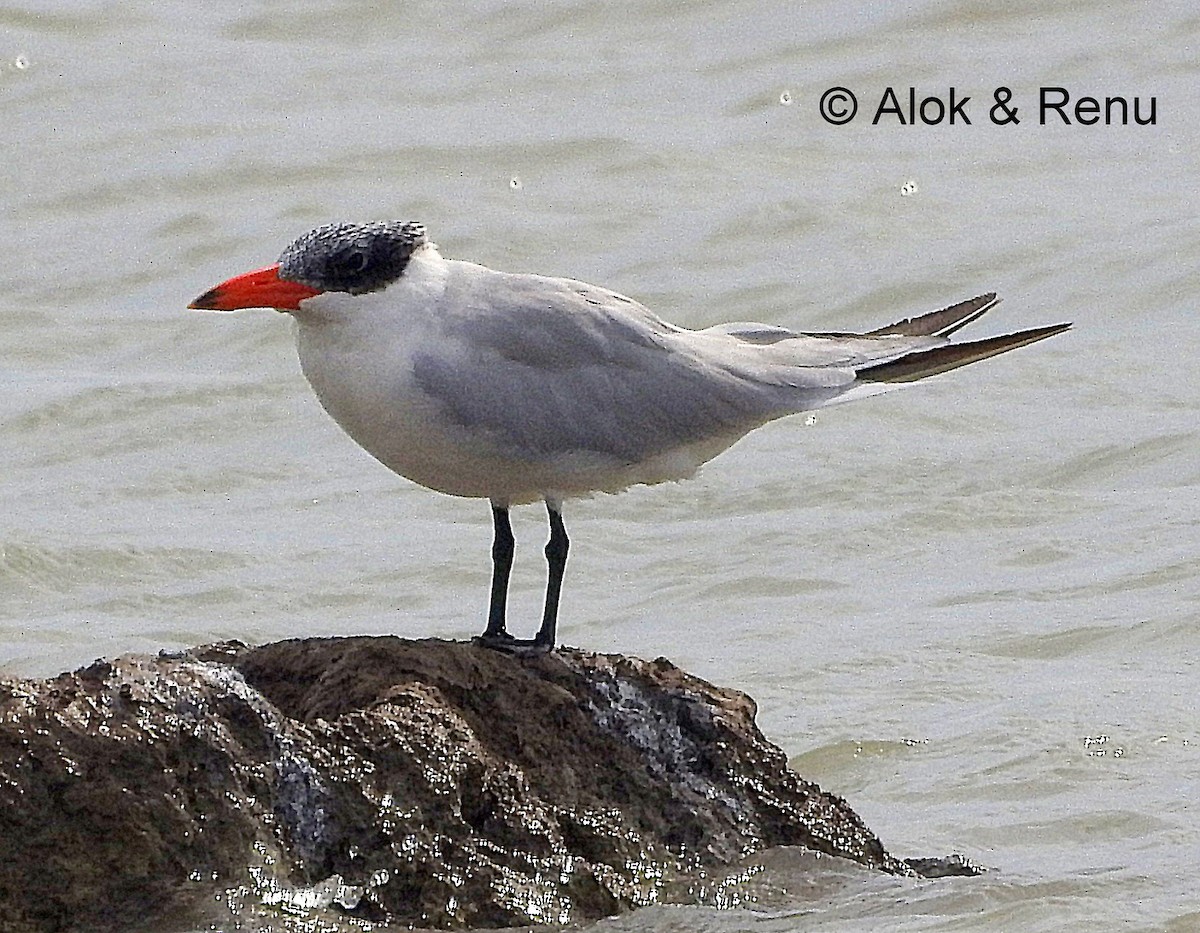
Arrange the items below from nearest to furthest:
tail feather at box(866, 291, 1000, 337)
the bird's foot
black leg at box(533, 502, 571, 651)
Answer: the bird's foot → black leg at box(533, 502, 571, 651) → tail feather at box(866, 291, 1000, 337)

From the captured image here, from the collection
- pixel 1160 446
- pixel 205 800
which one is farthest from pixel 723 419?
pixel 1160 446

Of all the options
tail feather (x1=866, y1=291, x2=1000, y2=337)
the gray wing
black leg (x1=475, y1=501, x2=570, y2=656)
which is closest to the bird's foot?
black leg (x1=475, y1=501, x2=570, y2=656)

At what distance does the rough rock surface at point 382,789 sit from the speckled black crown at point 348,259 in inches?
35.4

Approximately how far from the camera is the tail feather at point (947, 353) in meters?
6.57

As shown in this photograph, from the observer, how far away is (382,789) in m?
5.34

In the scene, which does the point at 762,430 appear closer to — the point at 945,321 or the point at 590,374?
the point at 945,321

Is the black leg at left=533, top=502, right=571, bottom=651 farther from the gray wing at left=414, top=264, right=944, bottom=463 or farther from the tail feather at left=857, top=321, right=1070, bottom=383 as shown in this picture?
the tail feather at left=857, top=321, right=1070, bottom=383

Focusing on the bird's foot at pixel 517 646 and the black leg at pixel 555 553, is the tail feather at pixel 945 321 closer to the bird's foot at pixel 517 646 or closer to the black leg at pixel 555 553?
the black leg at pixel 555 553

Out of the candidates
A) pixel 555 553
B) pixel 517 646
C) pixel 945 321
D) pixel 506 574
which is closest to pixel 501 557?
pixel 506 574

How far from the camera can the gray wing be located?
6039 mm

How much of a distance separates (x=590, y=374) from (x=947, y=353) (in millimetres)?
1054

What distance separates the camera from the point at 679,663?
361 inches

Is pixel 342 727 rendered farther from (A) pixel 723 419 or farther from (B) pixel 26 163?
(B) pixel 26 163

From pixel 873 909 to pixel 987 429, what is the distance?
622 cm
